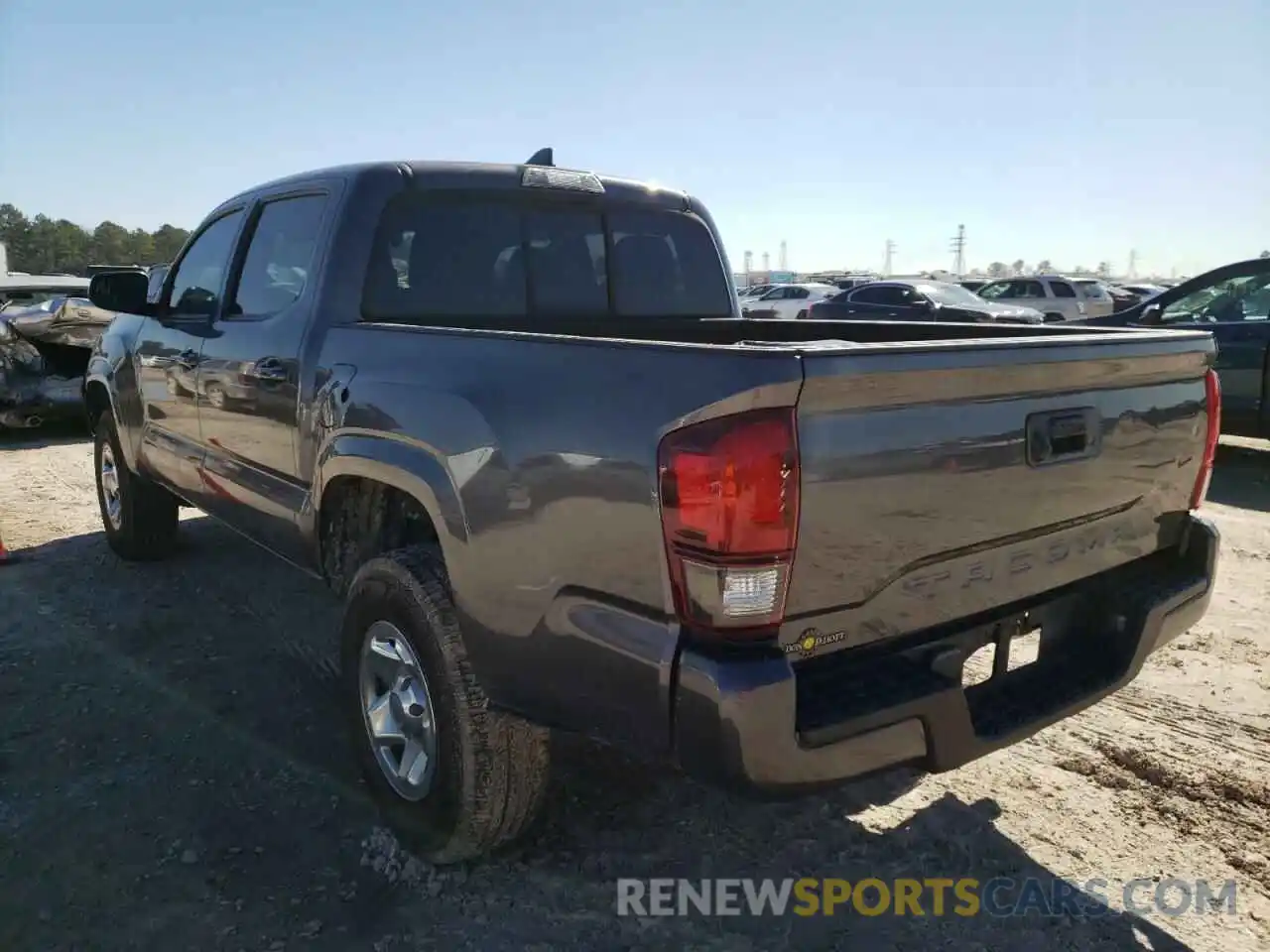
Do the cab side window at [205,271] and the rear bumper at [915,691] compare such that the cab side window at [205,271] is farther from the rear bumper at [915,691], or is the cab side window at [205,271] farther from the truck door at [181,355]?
the rear bumper at [915,691]

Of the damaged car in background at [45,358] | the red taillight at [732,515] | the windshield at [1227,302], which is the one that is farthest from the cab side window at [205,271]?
the windshield at [1227,302]

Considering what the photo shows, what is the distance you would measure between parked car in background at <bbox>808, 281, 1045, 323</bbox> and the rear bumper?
48.7 feet

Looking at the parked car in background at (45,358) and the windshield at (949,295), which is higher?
the windshield at (949,295)

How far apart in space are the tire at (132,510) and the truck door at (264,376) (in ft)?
4.75

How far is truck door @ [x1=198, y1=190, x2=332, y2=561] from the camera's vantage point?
331 centimetres

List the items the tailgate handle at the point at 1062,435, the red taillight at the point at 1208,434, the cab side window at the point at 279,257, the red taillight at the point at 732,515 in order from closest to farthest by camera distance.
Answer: the red taillight at the point at 732,515 → the tailgate handle at the point at 1062,435 → the red taillight at the point at 1208,434 → the cab side window at the point at 279,257

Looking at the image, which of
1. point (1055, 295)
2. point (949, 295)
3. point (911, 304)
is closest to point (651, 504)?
point (911, 304)

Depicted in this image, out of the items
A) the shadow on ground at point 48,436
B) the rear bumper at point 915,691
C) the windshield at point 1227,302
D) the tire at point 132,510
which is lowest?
the shadow on ground at point 48,436

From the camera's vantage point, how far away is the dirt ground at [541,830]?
243cm

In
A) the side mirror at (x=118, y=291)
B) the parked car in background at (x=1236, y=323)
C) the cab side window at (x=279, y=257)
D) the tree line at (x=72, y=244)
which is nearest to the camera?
the cab side window at (x=279, y=257)

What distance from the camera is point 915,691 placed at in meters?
2.03

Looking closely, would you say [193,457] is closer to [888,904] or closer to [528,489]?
[528,489]

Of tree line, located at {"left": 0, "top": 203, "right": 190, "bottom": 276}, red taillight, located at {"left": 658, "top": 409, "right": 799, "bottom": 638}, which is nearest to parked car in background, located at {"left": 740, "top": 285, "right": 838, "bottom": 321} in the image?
red taillight, located at {"left": 658, "top": 409, "right": 799, "bottom": 638}

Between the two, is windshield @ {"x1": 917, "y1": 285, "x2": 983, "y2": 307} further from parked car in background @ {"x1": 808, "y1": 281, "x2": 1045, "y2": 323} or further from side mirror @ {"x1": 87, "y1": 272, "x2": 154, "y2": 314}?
side mirror @ {"x1": 87, "y1": 272, "x2": 154, "y2": 314}
